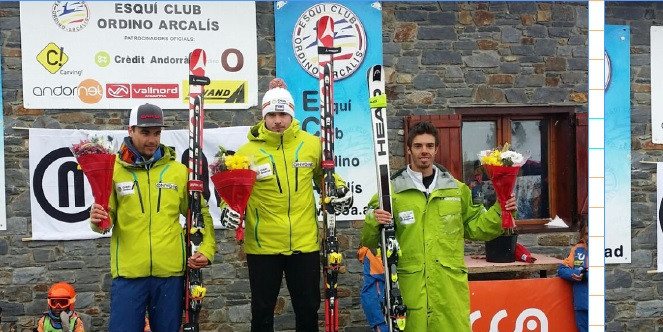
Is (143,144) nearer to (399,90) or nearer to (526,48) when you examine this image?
(399,90)

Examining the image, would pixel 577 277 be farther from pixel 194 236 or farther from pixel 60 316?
pixel 60 316

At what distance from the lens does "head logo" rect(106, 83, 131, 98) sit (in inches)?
298

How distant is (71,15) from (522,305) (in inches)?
192

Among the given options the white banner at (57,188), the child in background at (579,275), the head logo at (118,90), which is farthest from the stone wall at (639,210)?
the white banner at (57,188)

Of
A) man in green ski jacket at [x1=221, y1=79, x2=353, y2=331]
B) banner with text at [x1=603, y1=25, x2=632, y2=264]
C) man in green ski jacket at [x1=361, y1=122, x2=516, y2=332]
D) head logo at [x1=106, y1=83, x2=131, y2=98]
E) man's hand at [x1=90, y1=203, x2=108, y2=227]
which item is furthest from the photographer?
banner with text at [x1=603, y1=25, x2=632, y2=264]

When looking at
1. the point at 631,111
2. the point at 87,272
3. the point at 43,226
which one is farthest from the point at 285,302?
the point at 631,111

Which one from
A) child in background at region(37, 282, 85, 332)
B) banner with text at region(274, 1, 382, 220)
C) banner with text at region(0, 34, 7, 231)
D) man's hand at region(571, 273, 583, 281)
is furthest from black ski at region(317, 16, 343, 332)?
banner with text at region(0, 34, 7, 231)

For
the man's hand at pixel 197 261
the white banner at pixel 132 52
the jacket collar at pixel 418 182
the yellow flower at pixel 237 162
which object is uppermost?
the white banner at pixel 132 52

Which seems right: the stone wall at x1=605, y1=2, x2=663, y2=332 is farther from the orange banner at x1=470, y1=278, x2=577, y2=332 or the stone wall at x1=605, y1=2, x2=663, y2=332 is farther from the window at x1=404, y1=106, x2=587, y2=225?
the orange banner at x1=470, y1=278, x2=577, y2=332

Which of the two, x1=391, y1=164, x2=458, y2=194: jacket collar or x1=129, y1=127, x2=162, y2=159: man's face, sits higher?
x1=129, y1=127, x2=162, y2=159: man's face

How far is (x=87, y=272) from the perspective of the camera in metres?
7.61

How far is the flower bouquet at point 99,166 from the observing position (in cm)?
499

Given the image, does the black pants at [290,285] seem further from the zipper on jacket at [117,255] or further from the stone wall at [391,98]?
the stone wall at [391,98]

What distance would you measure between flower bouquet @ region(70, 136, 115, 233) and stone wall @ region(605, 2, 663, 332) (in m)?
5.60
